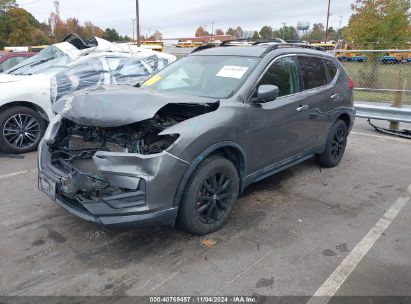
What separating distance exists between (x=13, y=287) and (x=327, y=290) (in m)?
2.37

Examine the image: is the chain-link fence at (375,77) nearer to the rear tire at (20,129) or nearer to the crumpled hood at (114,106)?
the rear tire at (20,129)

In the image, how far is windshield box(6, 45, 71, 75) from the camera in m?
7.10

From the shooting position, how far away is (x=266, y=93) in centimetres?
387

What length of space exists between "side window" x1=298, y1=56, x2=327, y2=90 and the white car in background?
7.83 ft

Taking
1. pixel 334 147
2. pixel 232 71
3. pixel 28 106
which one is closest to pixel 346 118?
pixel 334 147

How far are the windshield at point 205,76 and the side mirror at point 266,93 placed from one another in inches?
9.6

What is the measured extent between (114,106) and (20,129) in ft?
12.0

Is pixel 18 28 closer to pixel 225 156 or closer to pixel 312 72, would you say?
pixel 312 72

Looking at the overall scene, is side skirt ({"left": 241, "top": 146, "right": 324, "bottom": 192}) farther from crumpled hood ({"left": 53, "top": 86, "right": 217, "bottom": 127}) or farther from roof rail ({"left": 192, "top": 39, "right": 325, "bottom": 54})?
roof rail ({"left": 192, "top": 39, "right": 325, "bottom": 54})

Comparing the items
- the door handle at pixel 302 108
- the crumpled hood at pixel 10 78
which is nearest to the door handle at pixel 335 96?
the door handle at pixel 302 108

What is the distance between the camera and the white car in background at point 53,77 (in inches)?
244

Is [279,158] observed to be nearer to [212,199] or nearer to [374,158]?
[212,199]

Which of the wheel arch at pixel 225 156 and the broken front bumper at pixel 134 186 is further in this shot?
the wheel arch at pixel 225 156

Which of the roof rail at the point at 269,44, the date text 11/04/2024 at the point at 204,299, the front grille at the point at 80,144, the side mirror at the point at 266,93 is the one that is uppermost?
the roof rail at the point at 269,44
